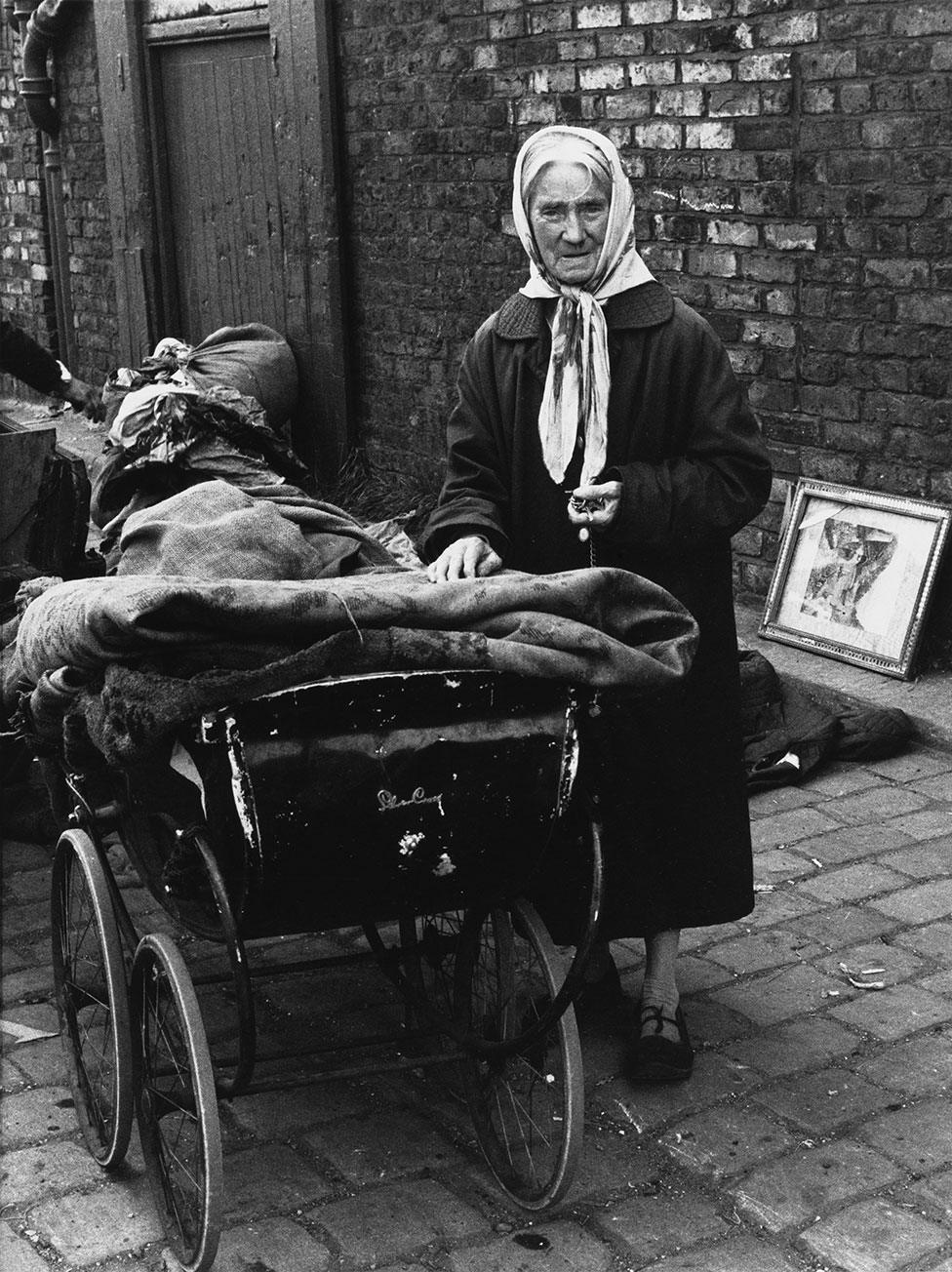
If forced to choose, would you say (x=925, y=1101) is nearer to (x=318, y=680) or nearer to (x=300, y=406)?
(x=318, y=680)

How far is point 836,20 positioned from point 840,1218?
14.1 feet

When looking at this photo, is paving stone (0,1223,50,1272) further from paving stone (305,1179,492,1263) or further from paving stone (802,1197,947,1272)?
paving stone (802,1197,947,1272)

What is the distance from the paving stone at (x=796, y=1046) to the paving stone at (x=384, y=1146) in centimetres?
75

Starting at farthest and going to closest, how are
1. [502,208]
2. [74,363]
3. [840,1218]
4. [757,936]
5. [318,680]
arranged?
[74,363] → [502,208] → [757,936] → [840,1218] → [318,680]

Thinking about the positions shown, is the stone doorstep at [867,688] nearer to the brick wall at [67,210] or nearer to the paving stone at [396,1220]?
the paving stone at [396,1220]

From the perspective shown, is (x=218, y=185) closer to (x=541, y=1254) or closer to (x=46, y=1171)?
(x=46, y=1171)

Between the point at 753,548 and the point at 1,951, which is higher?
the point at 753,548

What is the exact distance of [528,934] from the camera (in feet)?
10.8

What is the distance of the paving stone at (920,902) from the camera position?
453cm

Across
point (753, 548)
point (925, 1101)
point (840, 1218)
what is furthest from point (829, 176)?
point (840, 1218)

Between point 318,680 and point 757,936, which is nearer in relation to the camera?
point 318,680

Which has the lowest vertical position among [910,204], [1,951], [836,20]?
[1,951]

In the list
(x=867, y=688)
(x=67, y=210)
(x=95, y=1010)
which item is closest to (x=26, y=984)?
(x=95, y=1010)

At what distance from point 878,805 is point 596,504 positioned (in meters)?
2.22
